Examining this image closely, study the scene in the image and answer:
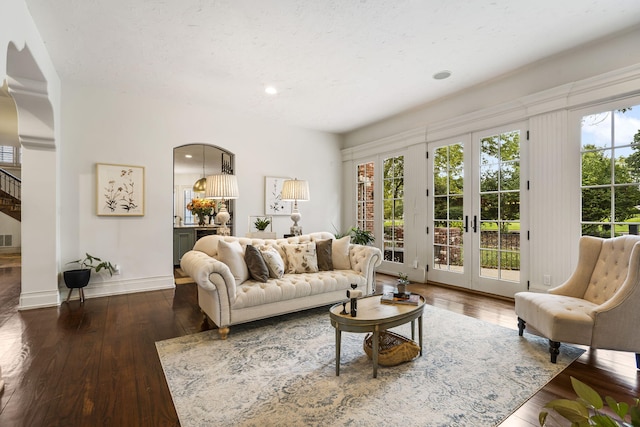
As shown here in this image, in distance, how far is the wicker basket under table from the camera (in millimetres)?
2447

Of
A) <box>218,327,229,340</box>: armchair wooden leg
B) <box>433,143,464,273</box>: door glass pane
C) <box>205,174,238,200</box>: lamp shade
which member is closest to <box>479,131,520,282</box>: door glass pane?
<box>433,143,464,273</box>: door glass pane

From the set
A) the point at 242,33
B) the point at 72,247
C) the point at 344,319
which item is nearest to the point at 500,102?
the point at 242,33

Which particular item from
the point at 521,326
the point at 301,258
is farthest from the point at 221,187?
the point at 521,326

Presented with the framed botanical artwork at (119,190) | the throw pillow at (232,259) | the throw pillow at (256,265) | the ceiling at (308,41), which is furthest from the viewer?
the framed botanical artwork at (119,190)

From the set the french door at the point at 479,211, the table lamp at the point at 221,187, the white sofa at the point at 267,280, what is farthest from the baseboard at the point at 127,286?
the french door at the point at 479,211

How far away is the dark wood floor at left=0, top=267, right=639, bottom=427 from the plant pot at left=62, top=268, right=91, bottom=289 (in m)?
0.25

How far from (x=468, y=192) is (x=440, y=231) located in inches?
30.5

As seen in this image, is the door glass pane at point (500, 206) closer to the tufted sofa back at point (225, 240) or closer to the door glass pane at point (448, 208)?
the door glass pane at point (448, 208)

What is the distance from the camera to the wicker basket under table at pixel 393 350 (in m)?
2.45

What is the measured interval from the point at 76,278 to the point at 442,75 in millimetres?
5401

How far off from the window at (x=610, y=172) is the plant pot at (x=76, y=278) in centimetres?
609

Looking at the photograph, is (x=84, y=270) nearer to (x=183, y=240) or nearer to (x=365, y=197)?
(x=183, y=240)

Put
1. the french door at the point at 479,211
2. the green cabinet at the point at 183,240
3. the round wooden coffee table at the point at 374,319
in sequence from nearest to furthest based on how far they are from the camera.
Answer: the round wooden coffee table at the point at 374,319, the french door at the point at 479,211, the green cabinet at the point at 183,240

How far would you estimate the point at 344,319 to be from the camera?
235cm
